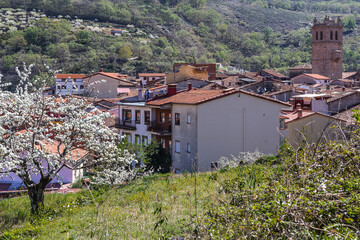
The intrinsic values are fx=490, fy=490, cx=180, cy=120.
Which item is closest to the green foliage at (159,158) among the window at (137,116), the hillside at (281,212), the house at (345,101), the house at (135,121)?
the house at (135,121)

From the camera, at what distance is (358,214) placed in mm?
5375

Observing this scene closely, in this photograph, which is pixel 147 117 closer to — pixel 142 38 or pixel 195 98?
pixel 195 98

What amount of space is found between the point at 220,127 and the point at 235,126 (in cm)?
86

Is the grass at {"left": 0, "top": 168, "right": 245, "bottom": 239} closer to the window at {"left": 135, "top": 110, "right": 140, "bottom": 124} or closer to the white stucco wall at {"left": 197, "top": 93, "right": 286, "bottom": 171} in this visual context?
the white stucco wall at {"left": 197, "top": 93, "right": 286, "bottom": 171}

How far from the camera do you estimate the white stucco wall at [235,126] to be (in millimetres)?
25891

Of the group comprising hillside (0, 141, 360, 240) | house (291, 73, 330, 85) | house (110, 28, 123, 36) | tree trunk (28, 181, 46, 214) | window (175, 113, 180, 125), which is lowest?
house (291, 73, 330, 85)

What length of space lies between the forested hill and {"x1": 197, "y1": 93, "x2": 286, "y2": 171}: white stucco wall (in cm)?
5610

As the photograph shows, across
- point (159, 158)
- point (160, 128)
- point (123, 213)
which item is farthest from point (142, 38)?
point (123, 213)

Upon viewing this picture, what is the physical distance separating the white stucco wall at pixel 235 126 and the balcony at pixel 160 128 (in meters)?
3.29

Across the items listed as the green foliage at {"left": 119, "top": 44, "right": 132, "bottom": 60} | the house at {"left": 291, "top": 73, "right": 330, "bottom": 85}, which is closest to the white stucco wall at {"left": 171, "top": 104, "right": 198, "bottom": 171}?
the house at {"left": 291, "top": 73, "right": 330, "bottom": 85}

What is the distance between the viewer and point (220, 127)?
26.2 metres

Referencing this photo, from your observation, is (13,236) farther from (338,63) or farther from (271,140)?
(338,63)

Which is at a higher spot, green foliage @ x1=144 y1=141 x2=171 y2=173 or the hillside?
the hillside

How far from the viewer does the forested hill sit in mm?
98062
